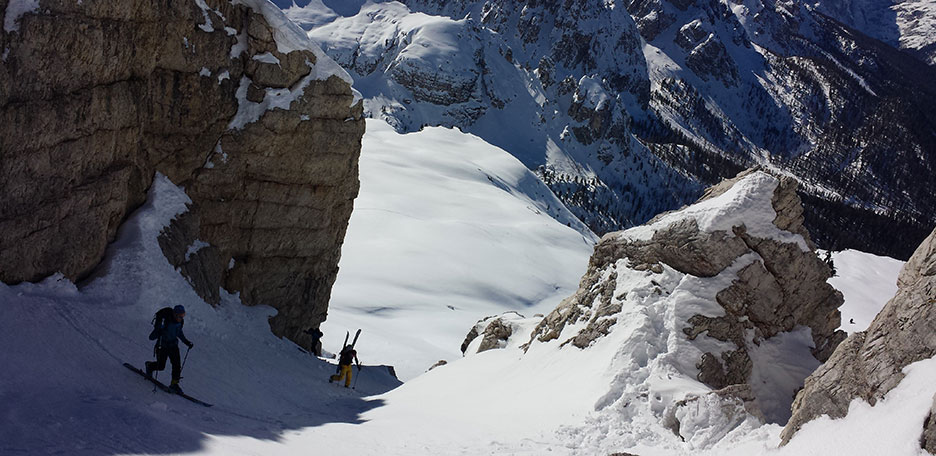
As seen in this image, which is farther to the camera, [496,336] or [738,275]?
[496,336]

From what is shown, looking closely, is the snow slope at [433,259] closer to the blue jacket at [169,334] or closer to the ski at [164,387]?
the ski at [164,387]

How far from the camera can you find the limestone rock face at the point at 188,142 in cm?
1633

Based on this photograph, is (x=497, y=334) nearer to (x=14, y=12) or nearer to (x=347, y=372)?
(x=347, y=372)

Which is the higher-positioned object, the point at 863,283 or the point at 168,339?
the point at 863,283

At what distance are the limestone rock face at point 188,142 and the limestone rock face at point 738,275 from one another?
42.2ft

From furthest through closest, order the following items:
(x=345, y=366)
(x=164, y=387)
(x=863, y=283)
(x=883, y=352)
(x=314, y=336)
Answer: (x=863, y=283) → (x=314, y=336) → (x=345, y=366) → (x=164, y=387) → (x=883, y=352)

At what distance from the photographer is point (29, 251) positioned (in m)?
16.2

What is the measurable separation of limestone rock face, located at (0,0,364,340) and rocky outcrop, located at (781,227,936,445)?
16.8 meters

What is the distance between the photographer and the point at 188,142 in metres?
22.4

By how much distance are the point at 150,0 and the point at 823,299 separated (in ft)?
65.7

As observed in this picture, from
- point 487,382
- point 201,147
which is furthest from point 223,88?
point 487,382

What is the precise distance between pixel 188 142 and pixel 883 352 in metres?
20.3

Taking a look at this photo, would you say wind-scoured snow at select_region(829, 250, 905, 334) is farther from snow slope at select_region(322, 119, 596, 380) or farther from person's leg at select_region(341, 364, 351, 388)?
person's leg at select_region(341, 364, 351, 388)

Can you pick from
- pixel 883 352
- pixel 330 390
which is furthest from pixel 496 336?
pixel 883 352
